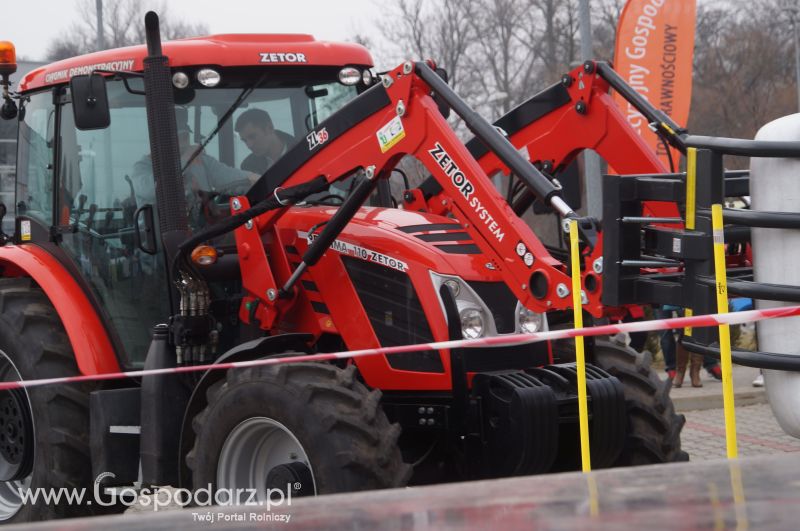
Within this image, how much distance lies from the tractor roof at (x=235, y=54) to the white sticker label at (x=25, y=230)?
2.89 feet

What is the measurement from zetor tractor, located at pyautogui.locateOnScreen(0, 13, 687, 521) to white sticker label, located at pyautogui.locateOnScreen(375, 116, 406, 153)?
0.03 ft

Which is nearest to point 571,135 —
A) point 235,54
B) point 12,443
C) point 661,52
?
point 235,54

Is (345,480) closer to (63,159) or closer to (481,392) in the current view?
(481,392)

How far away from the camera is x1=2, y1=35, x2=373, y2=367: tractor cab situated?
6.14m

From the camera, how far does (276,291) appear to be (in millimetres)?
5672

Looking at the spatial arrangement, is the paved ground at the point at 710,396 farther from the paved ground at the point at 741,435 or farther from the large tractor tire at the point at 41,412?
the large tractor tire at the point at 41,412

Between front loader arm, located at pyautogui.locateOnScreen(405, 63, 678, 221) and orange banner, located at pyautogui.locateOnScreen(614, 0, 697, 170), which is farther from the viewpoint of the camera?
orange banner, located at pyautogui.locateOnScreen(614, 0, 697, 170)

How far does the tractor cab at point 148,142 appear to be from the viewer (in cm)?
614

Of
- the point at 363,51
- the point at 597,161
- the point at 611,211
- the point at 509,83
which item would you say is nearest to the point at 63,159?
the point at 363,51

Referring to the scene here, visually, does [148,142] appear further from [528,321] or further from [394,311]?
[528,321]

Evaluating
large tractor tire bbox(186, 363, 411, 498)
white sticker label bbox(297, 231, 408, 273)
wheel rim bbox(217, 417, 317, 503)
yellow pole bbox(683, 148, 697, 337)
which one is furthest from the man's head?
yellow pole bbox(683, 148, 697, 337)

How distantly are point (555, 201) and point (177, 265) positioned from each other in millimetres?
2070

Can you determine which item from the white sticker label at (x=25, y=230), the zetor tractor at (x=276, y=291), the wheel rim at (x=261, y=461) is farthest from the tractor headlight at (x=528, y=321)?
the white sticker label at (x=25, y=230)

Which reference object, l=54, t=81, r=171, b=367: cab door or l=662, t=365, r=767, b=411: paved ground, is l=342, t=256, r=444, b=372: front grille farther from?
l=662, t=365, r=767, b=411: paved ground
